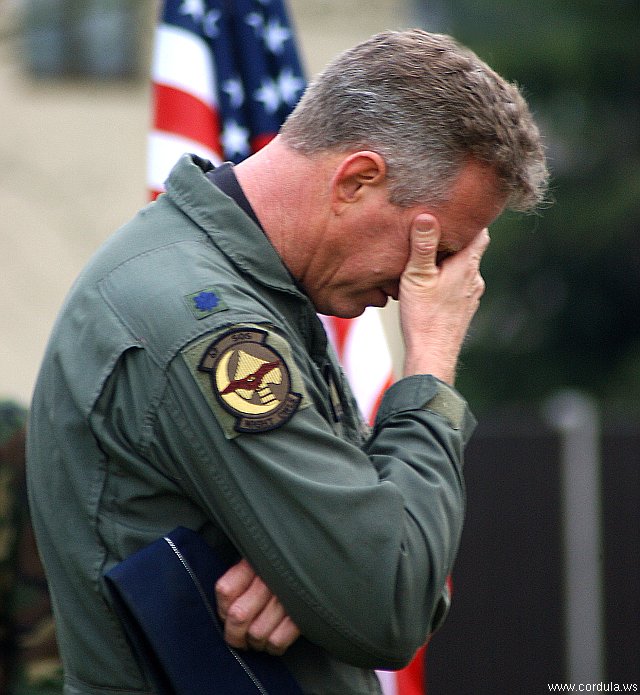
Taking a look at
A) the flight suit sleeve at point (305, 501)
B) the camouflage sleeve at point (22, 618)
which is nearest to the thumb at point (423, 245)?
the flight suit sleeve at point (305, 501)

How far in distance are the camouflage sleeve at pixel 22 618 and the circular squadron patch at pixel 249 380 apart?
4.88 ft

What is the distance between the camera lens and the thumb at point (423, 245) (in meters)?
1.93

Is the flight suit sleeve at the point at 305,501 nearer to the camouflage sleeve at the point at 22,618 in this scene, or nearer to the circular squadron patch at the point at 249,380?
the circular squadron patch at the point at 249,380

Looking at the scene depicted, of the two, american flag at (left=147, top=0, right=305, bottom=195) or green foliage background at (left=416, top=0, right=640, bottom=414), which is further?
green foliage background at (left=416, top=0, right=640, bottom=414)

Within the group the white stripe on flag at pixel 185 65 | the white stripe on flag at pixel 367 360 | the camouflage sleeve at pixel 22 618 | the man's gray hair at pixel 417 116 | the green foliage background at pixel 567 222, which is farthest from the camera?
the green foliage background at pixel 567 222

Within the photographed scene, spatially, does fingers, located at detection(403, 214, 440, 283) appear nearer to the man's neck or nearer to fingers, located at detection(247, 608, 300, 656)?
the man's neck

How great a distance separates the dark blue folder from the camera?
1.70 meters

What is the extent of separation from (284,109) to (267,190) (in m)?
1.60

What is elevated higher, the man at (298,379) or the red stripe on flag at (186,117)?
the man at (298,379)

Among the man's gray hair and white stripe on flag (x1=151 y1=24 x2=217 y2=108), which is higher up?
the man's gray hair

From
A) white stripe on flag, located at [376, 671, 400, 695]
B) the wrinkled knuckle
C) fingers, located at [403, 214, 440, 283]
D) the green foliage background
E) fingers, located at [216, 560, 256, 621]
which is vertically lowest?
the green foliage background

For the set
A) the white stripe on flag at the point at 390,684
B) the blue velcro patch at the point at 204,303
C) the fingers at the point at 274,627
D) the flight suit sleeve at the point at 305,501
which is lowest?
the white stripe on flag at the point at 390,684

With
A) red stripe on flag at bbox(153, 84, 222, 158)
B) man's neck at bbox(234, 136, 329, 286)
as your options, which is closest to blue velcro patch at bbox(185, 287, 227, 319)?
man's neck at bbox(234, 136, 329, 286)

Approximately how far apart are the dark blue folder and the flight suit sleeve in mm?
81
